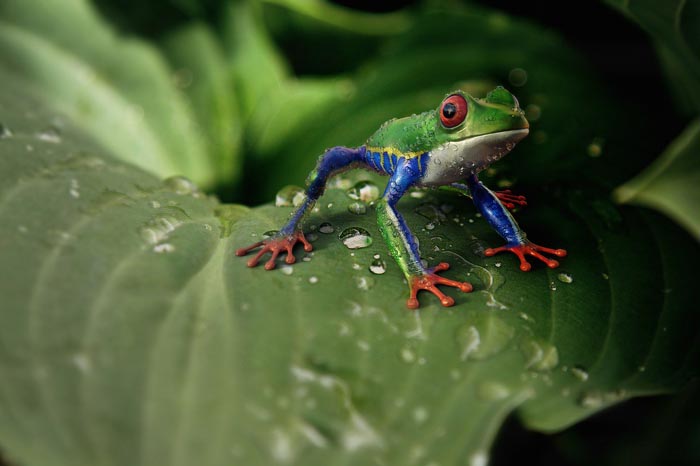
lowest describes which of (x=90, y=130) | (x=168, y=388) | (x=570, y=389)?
(x=570, y=389)

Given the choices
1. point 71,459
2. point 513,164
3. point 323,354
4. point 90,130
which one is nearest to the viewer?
point 71,459

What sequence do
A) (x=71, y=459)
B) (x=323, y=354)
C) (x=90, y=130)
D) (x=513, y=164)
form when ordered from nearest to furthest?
1. (x=71, y=459)
2. (x=323, y=354)
3. (x=513, y=164)
4. (x=90, y=130)

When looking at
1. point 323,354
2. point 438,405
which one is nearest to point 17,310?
point 323,354

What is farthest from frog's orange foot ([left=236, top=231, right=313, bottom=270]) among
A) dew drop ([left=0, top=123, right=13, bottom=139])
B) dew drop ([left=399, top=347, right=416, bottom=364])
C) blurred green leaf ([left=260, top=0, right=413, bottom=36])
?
blurred green leaf ([left=260, top=0, right=413, bottom=36])

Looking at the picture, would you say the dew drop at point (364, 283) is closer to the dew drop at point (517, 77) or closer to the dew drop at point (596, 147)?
the dew drop at point (596, 147)

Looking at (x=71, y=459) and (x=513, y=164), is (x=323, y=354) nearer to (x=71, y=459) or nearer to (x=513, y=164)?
(x=71, y=459)

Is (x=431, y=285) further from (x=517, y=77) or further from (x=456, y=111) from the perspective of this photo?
(x=517, y=77)
